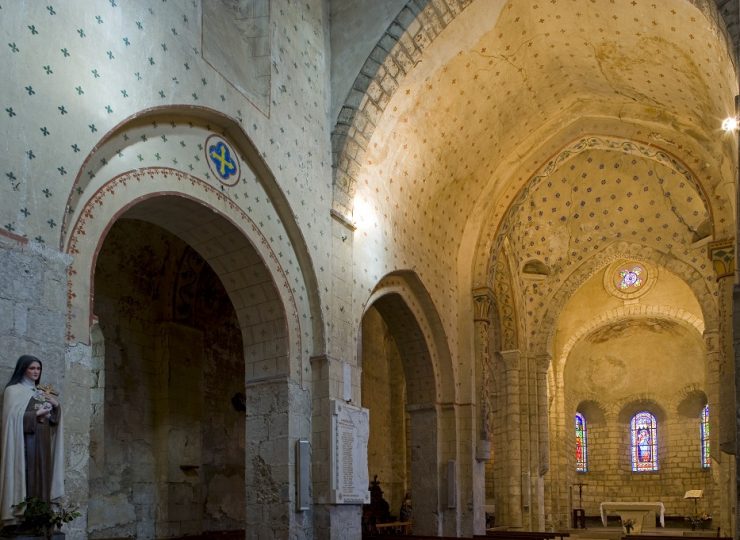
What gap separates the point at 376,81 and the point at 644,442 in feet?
62.0

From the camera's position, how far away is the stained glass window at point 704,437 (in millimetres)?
26070

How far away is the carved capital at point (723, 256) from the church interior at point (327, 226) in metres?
0.04

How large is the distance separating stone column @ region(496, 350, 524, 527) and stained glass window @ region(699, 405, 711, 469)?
309 inches

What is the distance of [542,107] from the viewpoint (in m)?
16.6

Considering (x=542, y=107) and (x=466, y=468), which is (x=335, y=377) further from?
(x=542, y=107)

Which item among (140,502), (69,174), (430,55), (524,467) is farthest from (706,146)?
(69,174)

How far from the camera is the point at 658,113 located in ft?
53.9

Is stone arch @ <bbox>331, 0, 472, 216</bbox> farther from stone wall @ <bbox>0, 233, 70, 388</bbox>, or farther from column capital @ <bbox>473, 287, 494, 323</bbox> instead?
stone wall @ <bbox>0, 233, 70, 388</bbox>

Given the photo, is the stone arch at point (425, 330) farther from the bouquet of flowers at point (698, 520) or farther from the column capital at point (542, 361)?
the bouquet of flowers at point (698, 520)

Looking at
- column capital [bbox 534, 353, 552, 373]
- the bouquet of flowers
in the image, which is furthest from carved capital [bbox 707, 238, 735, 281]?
the bouquet of flowers

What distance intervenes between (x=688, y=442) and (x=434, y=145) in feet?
52.9

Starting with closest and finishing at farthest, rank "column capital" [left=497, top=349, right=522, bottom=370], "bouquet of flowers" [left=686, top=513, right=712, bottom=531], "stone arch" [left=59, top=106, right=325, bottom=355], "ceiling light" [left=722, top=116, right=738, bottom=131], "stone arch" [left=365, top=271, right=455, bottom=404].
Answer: "stone arch" [left=59, top=106, right=325, bottom=355] < "ceiling light" [left=722, top=116, right=738, bottom=131] < "stone arch" [left=365, top=271, right=455, bottom=404] < "column capital" [left=497, top=349, right=522, bottom=370] < "bouquet of flowers" [left=686, top=513, right=712, bottom=531]

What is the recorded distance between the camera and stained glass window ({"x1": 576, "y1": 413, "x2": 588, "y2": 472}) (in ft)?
91.2

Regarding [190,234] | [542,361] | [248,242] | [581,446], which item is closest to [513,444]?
[542,361]
